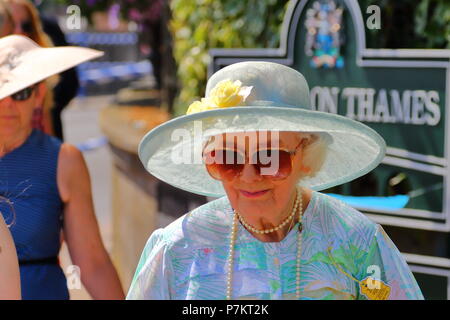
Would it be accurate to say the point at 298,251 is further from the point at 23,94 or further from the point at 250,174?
the point at 23,94

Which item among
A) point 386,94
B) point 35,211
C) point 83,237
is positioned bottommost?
point 83,237

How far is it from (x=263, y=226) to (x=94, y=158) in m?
10.1

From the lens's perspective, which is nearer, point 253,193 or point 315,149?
point 253,193

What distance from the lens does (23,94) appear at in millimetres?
2715

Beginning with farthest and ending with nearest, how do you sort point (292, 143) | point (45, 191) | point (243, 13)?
point (243, 13), point (45, 191), point (292, 143)

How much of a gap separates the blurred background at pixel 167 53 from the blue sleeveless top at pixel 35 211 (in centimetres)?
58

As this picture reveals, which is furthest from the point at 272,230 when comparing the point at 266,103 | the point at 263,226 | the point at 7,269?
the point at 7,269

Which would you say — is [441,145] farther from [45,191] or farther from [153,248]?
[153,248]

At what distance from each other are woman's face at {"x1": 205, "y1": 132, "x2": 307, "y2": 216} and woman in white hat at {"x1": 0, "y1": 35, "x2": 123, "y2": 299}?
1061mm

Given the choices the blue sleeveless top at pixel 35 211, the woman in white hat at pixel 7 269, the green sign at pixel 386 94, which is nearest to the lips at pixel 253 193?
the woman in white hat at pixel 7 269

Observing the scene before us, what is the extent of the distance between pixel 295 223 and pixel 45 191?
117 cm

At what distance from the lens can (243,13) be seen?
4.11 m
